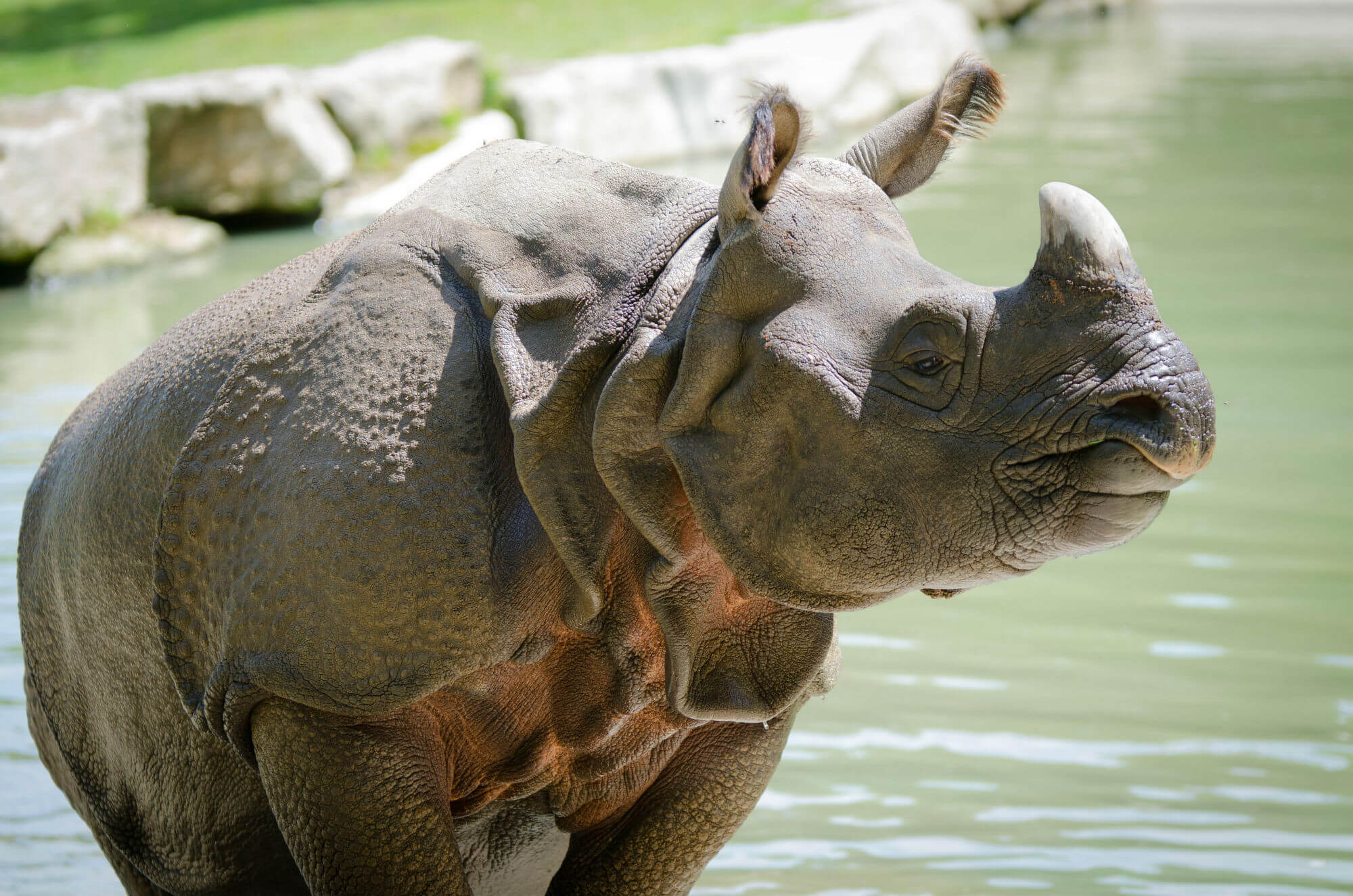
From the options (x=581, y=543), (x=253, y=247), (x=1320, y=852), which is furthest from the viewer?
(x=253, y=247)

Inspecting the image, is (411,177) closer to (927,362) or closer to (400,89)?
(400,89)

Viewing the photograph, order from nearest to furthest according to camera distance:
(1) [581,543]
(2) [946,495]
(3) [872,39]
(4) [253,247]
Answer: (2) [946,495] → (1) [581,543] → (4) [253,247] → (3) [872,39]

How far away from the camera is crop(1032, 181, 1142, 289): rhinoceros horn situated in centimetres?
202

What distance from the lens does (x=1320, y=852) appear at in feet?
13.8

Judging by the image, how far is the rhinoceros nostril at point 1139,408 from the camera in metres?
2.00

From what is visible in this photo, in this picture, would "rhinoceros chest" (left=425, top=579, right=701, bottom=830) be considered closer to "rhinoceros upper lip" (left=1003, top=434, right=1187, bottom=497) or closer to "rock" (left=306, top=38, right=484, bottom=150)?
"rhinoceros upper lip" (left=1003, top=434, right=1187, bottom=497)

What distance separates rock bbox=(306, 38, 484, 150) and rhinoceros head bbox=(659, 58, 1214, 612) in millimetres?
12303

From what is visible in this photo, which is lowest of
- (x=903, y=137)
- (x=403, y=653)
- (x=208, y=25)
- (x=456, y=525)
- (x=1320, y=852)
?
(x=208, y=25)

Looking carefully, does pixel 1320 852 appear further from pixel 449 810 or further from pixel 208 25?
pixel 208 25

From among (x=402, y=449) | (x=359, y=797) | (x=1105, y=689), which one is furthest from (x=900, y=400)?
(x=1105, y=689)


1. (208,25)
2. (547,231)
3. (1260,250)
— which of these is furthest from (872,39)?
(547,231)

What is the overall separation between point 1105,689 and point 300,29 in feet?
57.8

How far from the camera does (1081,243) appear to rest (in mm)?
2021

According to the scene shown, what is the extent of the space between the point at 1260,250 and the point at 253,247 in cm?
765
